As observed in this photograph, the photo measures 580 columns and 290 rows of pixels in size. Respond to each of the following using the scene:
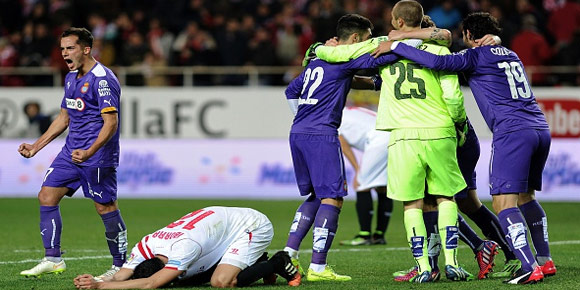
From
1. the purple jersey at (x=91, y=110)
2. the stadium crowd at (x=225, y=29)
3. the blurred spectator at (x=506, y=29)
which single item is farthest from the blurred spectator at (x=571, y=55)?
the purple jersey at (x=91, y=110)

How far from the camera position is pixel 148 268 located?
746 centimetres

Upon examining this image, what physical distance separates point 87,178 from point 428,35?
3.17 meters

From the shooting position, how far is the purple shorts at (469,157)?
8.75 metres

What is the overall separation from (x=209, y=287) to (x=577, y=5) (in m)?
14.1

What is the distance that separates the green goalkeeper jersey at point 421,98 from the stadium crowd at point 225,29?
10.4 m

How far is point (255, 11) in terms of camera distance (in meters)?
22.0

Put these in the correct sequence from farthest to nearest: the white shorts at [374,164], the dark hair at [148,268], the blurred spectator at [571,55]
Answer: the blurred spectator at [571,55] → the white shorts at [374,164] → the dark hair at [148,268]

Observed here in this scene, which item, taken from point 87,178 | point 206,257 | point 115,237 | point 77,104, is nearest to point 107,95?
point 77,104

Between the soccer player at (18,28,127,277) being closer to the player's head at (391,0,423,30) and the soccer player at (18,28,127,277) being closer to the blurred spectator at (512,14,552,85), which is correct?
the player's head at (391,0,423,30)

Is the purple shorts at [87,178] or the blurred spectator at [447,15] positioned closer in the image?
the purple shorts at [87,178]

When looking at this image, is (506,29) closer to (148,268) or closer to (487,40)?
(487,40)

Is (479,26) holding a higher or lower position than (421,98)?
higher

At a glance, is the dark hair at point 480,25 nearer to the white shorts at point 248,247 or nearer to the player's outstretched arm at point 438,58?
the player's outstretched arm at point 438,58

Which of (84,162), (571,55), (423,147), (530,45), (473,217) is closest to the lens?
(423,147)
